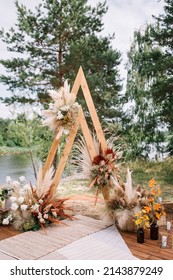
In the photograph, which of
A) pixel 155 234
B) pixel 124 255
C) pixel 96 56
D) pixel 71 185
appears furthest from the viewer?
pixel 96 56

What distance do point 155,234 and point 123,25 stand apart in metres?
8.88

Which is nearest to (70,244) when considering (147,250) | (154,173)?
(147,250)

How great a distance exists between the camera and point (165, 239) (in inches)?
114

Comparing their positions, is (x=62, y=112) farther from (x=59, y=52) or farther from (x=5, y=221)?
(x=59, y=52)

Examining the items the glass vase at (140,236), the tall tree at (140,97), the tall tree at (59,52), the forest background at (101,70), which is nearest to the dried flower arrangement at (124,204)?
the glass vase at (140,236)

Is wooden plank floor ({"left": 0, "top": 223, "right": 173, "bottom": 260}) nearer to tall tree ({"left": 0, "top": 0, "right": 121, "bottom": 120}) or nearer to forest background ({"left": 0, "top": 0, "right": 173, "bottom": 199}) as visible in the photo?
forest background ({"left": 0, "top": 0, "right": 173, "bottom": 199})

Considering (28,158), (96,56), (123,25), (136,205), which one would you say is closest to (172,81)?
(96,56)

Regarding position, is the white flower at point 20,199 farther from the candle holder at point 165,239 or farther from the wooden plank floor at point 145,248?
the candle holder at point 165,239

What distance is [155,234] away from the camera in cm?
311

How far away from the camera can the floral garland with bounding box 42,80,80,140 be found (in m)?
3.59

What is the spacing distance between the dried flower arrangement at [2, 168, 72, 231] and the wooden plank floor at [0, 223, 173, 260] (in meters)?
0.18

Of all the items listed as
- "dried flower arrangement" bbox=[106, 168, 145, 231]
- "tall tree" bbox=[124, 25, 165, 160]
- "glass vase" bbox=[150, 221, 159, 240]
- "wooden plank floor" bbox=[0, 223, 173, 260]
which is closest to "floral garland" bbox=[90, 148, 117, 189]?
"dried flower arrangement" bbox=[106, 168, 145, 231]

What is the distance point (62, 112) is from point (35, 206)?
1.16 meters

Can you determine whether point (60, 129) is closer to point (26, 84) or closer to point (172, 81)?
point (172, 81)
